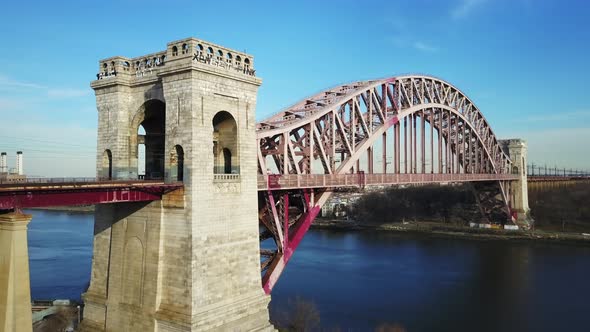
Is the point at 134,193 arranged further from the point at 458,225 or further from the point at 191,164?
the point at 458,225

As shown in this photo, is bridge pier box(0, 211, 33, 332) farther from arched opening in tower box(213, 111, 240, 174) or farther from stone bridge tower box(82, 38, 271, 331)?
arched opening in tower box(213, 111, 240, 174)

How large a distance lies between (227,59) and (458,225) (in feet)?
191

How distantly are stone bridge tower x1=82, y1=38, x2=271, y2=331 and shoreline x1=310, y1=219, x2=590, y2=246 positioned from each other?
50.4m

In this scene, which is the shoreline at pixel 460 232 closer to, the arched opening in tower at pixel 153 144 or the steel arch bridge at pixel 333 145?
the steel arch bridge at pixel 333 145

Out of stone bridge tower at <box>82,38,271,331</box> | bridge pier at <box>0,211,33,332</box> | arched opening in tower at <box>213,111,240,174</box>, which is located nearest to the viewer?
bridge pier at <box>0,211,33,332</box>

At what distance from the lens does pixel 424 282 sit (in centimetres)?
3825

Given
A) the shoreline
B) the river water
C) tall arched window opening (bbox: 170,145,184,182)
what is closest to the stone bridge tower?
tall arched window opening (bbox: 170,145,184,182)

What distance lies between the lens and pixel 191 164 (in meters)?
16.8

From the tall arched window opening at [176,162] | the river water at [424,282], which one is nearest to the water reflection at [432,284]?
the river water at [424,282]

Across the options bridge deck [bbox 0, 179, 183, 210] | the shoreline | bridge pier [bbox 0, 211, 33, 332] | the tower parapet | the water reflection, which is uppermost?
the tower parapet

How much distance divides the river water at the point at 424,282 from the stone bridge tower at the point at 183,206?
11.2 m

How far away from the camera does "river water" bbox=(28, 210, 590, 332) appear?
29250mm

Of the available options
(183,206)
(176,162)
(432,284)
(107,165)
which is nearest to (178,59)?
(176,162)

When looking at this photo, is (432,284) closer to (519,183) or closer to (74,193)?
(74,193)
